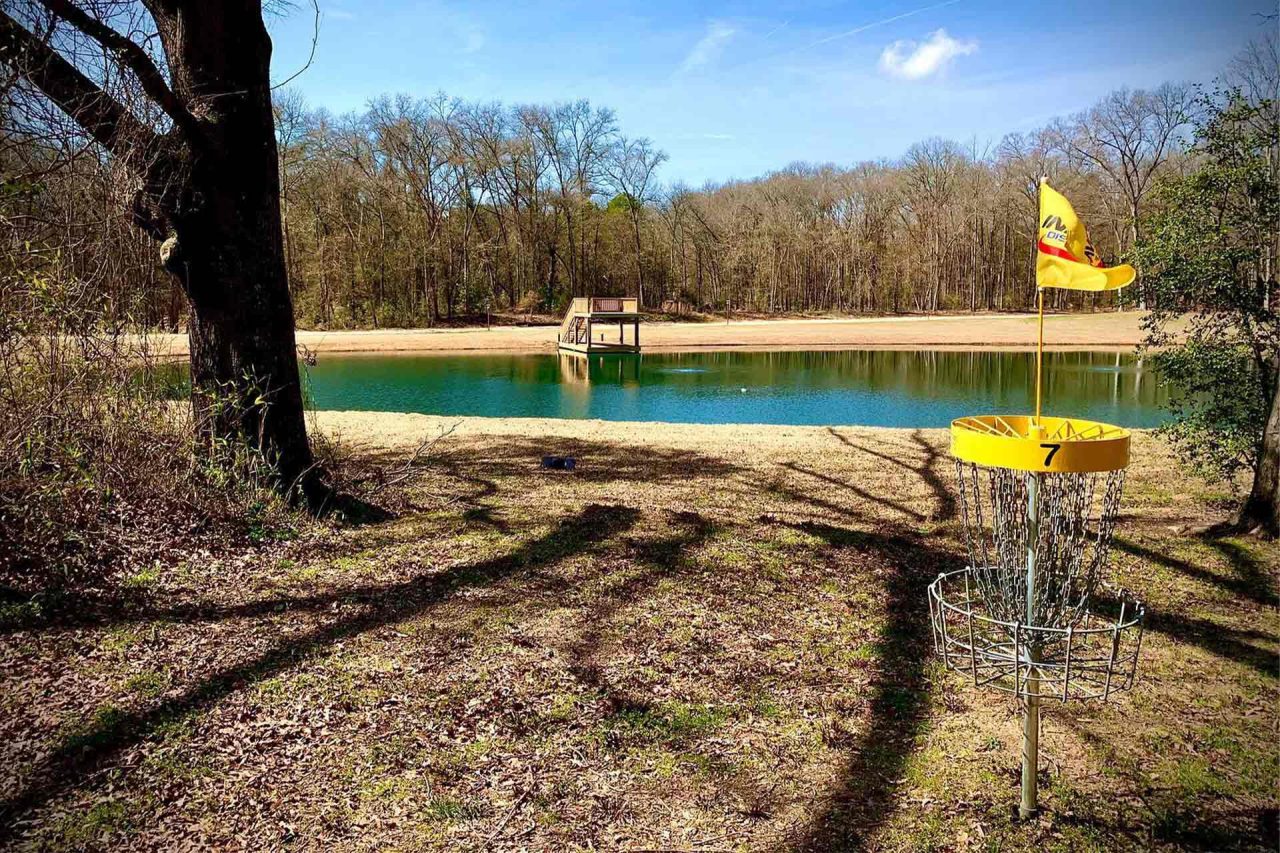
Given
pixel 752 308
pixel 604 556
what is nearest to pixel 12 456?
pixel 604 556

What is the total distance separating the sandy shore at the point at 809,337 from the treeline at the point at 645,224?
365 centimetres

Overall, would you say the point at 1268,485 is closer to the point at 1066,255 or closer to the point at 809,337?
the point at 1066,255

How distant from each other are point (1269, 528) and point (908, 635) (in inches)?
110

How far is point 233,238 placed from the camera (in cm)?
481

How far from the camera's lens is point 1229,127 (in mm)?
5590

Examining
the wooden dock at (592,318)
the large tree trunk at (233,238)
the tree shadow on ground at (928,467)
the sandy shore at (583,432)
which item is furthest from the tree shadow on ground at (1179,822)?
the wooden dock at (592,318)

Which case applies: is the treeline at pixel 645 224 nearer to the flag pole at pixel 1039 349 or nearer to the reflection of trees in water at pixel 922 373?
the reflection of trees in water at pixel 922 373

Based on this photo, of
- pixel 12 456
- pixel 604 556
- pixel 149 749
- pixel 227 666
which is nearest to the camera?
pixel 149 749

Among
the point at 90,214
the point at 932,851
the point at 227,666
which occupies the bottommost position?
the point at 932,851

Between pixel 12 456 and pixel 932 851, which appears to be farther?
pixel 12 456

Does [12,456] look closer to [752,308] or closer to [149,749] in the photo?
[149,749]

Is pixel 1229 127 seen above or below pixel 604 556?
above

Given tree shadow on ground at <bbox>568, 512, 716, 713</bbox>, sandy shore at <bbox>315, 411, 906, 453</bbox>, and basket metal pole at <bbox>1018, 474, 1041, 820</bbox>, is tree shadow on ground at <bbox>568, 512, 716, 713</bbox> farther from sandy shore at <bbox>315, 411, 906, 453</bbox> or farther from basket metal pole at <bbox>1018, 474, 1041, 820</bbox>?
sandy shore at <bbox>315, 411, 906, 453</bbox>

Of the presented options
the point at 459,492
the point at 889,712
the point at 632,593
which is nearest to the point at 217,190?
the point at 459,492
